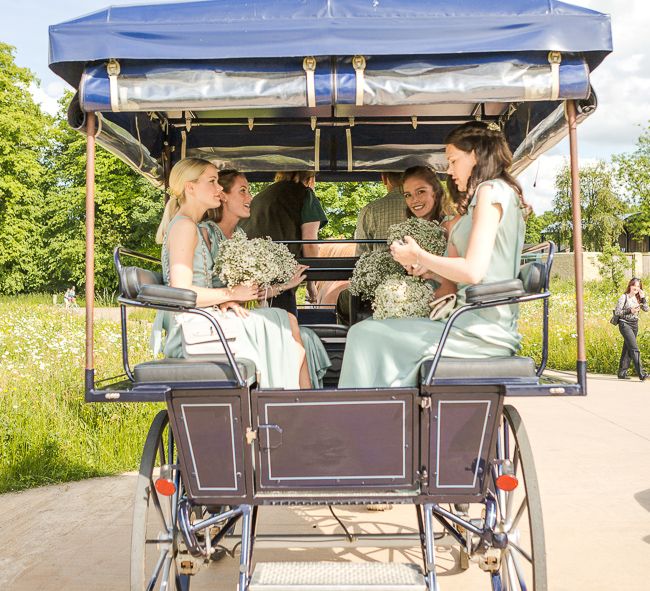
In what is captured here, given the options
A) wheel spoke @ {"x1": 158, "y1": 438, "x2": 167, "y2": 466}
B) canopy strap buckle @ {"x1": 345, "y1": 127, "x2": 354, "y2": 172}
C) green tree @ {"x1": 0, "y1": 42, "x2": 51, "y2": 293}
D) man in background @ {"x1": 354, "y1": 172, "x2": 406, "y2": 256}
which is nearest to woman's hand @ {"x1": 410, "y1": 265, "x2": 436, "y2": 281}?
wheel spoke @ {"x1": 158, "y1": 438, "x2": 167, "y2": 466}

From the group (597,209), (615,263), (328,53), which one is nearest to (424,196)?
(328,53)

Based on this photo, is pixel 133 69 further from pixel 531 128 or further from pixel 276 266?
pixel 531 128

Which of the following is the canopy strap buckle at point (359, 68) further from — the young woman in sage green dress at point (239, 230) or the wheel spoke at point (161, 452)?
the wheel spoke at point (161, 452)

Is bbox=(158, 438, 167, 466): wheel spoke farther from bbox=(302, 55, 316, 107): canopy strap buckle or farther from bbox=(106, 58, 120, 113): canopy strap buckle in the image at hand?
bbox=(302, 55, 316, 107): canopy strap buckle

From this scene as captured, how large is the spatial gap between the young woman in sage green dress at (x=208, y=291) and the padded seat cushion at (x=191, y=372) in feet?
0.88

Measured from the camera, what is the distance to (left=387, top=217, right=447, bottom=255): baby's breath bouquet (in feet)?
13.9

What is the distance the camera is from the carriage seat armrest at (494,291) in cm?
311

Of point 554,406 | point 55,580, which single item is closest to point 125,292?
point 55,580

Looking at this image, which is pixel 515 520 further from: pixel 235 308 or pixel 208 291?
pixel 208 291

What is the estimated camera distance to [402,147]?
19.7 feet

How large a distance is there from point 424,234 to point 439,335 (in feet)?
3.18

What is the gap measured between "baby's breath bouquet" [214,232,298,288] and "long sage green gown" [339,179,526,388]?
0.64m

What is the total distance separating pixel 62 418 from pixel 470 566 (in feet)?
13.4

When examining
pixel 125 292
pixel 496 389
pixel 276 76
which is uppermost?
pixel 276 76
